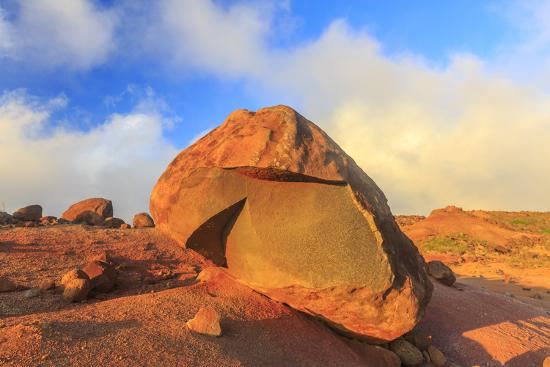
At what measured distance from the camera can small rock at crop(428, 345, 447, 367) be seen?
500 centimetres

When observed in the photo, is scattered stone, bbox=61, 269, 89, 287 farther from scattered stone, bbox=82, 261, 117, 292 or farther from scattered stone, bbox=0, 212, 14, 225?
scattered stone, bbox=0, 212, 14, 225

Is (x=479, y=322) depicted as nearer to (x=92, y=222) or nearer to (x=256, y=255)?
(x=256, y=255)

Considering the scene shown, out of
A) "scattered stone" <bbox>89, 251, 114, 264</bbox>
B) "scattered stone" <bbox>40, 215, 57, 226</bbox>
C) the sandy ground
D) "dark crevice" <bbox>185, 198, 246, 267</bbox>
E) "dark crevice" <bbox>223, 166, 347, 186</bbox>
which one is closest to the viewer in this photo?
the sandy ground

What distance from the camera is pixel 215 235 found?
15.7 ft

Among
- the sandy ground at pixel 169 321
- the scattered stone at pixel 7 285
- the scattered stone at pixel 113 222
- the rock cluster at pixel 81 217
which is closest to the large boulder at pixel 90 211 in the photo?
the rock cluster at pixel 81 217

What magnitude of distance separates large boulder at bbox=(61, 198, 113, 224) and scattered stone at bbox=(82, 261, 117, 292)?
6379mm

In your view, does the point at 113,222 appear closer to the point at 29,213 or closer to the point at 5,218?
the point at 29,213

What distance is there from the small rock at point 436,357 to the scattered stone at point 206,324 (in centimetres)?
283

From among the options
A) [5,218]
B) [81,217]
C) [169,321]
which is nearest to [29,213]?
[5,218]

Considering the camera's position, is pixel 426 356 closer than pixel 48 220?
Yes

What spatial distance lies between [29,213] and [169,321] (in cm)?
867

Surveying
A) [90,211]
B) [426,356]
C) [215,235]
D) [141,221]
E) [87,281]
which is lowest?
[426,356]

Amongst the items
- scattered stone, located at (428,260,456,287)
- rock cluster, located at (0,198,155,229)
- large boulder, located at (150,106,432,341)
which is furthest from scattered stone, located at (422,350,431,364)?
rock cluster, located at (0,198,155,229)

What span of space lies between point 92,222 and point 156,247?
459 centimetres
